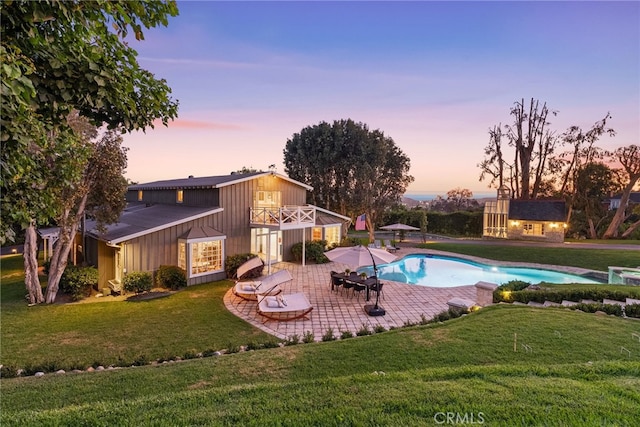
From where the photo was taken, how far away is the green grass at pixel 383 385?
3.24 meters

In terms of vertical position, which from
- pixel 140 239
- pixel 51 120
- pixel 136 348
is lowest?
pixel 136 348

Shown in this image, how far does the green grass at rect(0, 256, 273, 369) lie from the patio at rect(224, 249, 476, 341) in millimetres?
653

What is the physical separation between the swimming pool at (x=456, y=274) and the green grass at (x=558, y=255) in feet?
A: 4.83

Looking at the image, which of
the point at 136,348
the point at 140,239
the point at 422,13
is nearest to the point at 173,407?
the point at 136,348

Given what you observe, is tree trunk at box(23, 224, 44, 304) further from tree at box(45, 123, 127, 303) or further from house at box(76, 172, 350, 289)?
house at box(76, 172, 350, 289)

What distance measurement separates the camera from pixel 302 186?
20.4m

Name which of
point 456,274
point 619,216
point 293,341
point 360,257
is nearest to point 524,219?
point 619,216

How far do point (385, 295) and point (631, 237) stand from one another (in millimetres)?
30391

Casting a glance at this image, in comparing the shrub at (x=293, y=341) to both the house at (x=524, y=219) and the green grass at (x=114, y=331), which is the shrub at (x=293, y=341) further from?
the house at (x=524, y=219)

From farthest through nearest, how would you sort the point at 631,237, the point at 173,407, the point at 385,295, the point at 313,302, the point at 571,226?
the point at 571,226, the point at 631,237, the point at 385,295, the point at 313,302, the point at 173,407

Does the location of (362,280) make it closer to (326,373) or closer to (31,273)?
(326,373)

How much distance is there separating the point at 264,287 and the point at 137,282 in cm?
551

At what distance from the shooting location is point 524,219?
90.6 ft

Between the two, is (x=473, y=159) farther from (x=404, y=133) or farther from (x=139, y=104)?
(x=139, y=104)
